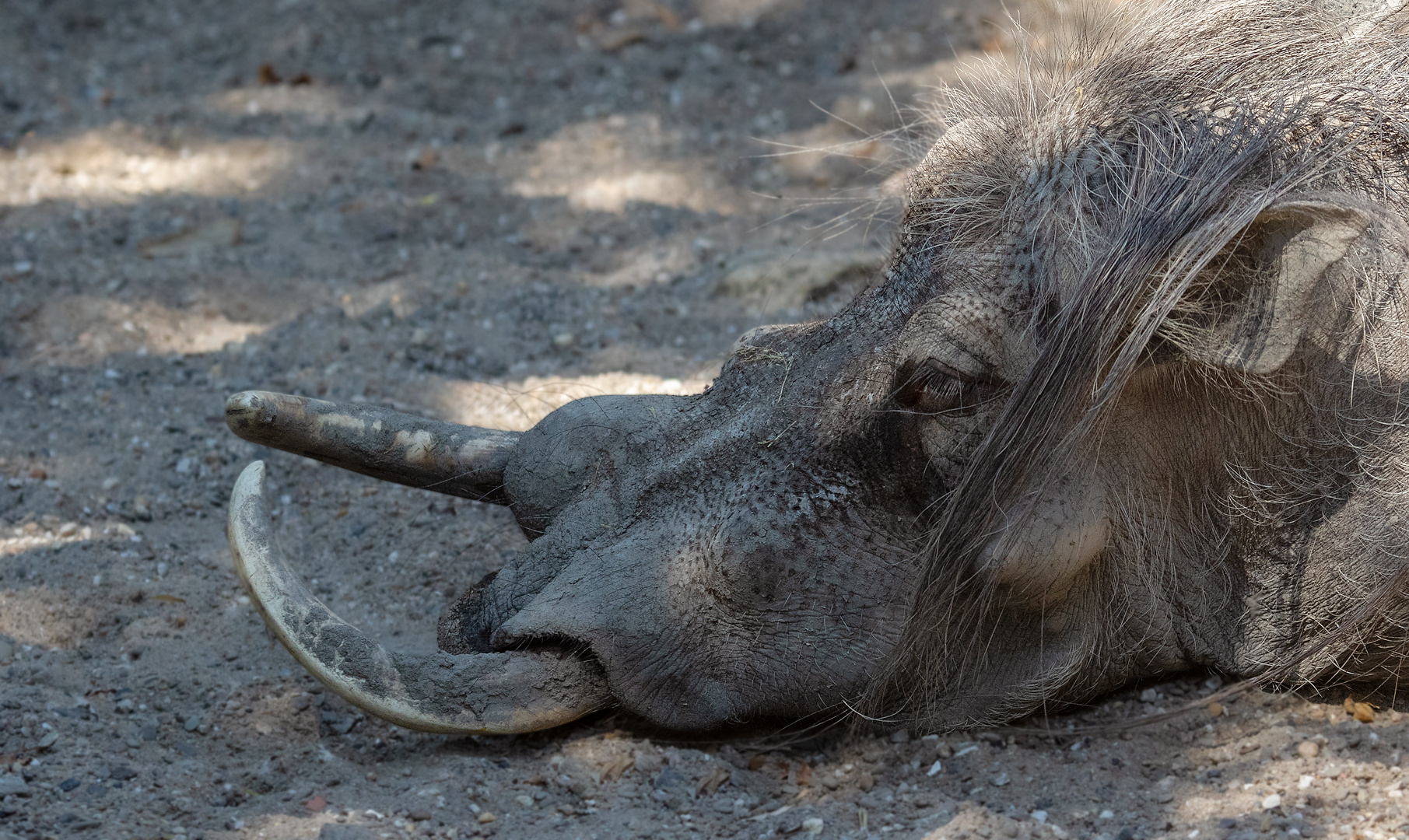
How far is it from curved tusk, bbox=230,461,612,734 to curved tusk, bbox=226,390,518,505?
241mm

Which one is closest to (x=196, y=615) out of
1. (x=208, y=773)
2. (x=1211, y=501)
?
(x=208, y=773)

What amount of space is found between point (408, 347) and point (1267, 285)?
2.46 metres

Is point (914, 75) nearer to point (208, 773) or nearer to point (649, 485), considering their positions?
point (649, 485)

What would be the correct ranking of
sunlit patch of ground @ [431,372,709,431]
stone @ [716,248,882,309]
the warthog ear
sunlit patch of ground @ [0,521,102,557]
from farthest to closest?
stone @ [716,248,882,309] < sunlit patch of ground @ [431,372,709,431] < sunlit patch of ground @ [0,521,102,557] < the warthog ear

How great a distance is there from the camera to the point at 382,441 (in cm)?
235

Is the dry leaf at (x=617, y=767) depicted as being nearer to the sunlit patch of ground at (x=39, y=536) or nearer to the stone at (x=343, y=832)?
the stone at (x=343, y=832)

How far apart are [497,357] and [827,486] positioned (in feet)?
5.88

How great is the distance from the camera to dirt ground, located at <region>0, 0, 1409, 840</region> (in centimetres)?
210

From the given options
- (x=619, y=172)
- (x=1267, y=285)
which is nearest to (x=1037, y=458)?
(x=1267, y=285)

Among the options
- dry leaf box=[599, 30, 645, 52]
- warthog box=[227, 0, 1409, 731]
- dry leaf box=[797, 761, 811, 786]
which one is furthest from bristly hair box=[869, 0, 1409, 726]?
dry leaf box=[599, 30, 645, 52]

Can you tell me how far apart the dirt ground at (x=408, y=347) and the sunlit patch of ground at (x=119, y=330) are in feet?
0.04

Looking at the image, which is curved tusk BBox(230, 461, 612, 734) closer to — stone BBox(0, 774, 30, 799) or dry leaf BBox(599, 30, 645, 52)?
stone BBox(0, 774, 30, 799)

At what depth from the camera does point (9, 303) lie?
12.6ft

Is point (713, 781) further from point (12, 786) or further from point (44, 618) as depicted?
point (44, 618)
